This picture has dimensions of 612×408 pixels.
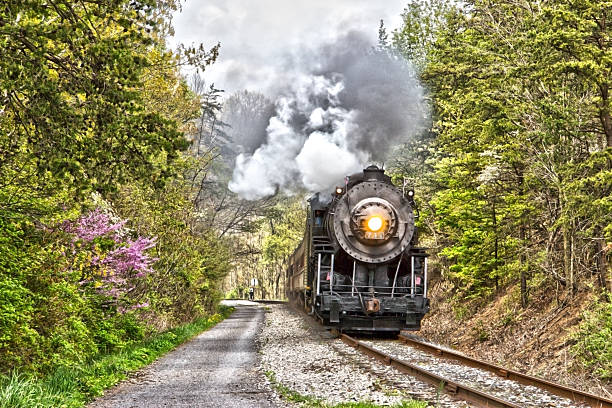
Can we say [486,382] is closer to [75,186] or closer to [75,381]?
Result: [75,381]

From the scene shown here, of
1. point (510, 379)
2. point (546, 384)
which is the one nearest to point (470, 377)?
point (510, 379)

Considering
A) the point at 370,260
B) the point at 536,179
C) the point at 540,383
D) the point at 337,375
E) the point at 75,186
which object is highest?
the point at 536,179

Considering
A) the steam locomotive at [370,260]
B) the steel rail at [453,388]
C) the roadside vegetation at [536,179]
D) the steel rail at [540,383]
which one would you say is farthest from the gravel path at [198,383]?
the roadside vegetation at [536,179]

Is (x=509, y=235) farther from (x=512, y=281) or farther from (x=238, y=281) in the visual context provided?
(x=238, y=281)

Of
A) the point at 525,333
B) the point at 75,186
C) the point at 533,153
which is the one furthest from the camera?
the point at 533,153

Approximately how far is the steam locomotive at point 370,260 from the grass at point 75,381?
4673 mm

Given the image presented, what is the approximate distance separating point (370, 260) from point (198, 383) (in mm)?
7574

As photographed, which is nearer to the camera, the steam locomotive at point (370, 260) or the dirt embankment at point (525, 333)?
the dirt embankment at point (525, 333)

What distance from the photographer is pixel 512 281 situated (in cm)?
1848

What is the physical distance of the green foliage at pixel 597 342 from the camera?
9133mm

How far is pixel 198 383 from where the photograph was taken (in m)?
9.34

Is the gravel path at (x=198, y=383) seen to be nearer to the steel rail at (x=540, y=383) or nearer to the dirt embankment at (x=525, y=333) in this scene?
the steel rail at (x=540, y=383)

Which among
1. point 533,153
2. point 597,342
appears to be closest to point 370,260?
point 533,153

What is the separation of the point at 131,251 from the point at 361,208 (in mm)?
6538
